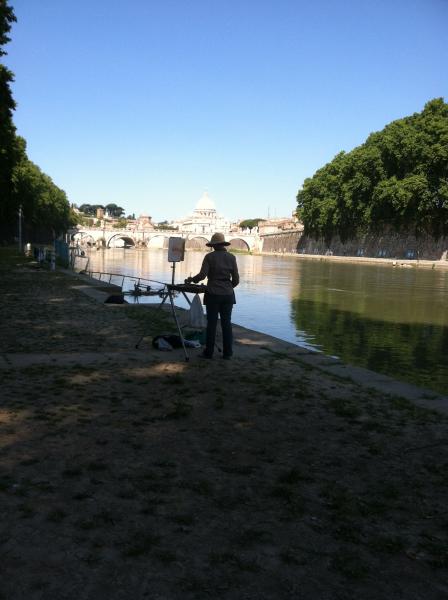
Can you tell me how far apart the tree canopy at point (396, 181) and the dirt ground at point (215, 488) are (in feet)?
173

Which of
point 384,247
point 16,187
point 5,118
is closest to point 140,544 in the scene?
point 5,118

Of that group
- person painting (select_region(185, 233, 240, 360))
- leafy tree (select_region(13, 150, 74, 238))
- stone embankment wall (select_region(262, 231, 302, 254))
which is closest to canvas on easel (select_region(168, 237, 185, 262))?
person painting (select_region(185, 233, 240, 360))

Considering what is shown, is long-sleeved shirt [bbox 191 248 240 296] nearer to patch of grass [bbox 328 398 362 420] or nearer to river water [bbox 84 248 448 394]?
patch of grass [bbox 328 398 362 420]

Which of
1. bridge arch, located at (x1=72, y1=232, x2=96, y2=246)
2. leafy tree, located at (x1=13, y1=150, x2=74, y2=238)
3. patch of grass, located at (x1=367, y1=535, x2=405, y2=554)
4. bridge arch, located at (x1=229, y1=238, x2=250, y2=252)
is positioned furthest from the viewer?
bridge arch, located at (x1=229, y1=238, x2=250, y2=252)

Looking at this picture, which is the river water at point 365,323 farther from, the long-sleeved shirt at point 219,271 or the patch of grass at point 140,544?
the patch of grass at point 140,544

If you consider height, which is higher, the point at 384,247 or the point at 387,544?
the point at 384,247

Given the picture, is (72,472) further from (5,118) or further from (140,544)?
(5,118)

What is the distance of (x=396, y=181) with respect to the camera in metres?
58.4

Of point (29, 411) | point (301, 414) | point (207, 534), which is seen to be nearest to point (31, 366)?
point (29, 411)

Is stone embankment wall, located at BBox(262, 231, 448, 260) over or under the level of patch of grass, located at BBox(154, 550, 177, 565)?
over

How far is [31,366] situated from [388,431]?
409cm

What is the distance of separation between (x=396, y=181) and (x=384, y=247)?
50.3ft

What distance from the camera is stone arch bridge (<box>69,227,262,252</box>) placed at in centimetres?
14825

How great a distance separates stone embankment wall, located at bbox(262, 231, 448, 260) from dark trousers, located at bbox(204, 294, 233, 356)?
58.5 meters
